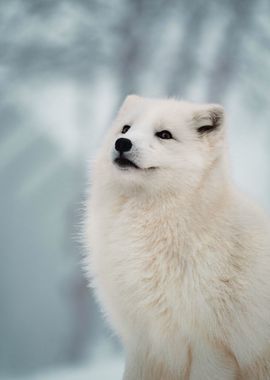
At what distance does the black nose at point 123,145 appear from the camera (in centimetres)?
186

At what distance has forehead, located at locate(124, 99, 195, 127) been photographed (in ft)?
6.63

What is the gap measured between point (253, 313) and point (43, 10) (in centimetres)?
252

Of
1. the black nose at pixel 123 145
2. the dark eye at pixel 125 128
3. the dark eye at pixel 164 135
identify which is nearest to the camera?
the black nose at pixel 123 145

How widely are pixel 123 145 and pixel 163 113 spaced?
0.27 meters

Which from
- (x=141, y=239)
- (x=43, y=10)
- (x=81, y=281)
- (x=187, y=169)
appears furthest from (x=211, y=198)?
(x=43, y=10)

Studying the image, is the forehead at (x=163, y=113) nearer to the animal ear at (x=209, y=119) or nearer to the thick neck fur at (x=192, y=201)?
the animal ear at (x=209, y=119)

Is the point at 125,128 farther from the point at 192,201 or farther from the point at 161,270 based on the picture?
the point at 161,270

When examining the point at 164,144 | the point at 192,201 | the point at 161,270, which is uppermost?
the point at 164,144

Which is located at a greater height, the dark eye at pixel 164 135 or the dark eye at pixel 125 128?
the dark eye at pixel 164 135

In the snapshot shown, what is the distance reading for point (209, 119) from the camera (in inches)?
81.0

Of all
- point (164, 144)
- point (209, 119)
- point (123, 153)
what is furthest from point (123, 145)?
point (209, 119)

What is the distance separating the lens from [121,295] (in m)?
1.87

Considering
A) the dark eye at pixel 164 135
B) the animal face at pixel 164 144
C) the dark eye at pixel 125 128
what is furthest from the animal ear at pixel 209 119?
the dark eye at pixel 125 128

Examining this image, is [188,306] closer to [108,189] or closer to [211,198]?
[211,198]
